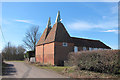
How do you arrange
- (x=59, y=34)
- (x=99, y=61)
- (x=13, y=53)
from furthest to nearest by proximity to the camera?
(x=13, y=53), (x=59, y=34), (x=99, y=61)

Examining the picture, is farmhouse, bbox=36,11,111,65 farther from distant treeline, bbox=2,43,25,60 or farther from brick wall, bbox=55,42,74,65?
distant treeline, bbox=2,43,25,60

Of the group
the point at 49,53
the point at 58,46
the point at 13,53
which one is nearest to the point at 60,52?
the point at 58,46

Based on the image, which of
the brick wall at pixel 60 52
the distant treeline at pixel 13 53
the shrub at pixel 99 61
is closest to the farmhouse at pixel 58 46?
the brick wall at pixel 60 52

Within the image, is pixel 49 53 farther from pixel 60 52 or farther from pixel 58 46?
pixel 58 46

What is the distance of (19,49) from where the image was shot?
58.8 metres

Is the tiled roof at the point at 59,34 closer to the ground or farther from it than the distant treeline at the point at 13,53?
farther from it

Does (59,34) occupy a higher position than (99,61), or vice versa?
(59,34)

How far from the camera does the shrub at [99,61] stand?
10188 millimetres

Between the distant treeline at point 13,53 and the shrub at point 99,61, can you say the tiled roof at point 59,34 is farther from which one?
the distant treeline at point 13,53

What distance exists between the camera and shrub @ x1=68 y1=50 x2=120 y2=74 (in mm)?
10188

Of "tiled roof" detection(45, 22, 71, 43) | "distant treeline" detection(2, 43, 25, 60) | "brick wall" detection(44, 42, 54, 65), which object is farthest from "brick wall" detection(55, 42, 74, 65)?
"distant treeline" detection(2, 43, 25, 60)

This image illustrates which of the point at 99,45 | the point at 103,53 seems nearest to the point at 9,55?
the point at 99,45

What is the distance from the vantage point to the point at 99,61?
1154cm

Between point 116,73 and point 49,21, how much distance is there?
22600mm
